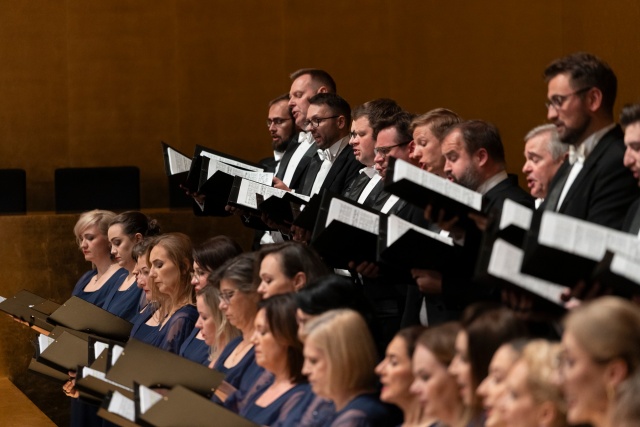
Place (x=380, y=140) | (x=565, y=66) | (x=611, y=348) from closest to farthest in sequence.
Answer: (x=611, y=348) → (x=565, y=66) → (x=380, y=140)

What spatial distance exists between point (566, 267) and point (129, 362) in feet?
5.52

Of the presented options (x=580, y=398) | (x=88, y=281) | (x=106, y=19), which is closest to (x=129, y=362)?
(x=580, y=398)

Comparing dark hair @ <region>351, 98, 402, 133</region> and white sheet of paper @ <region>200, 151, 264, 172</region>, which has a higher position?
dark hair @ <region>351, 98, 402, 133</region>

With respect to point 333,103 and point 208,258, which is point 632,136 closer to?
point 208,258

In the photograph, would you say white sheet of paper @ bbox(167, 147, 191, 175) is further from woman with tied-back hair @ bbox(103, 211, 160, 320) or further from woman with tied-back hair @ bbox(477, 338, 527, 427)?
woman with tied-back hair @ bbox(477, 338, 527, 427)

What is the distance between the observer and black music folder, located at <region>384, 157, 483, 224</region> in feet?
11.1

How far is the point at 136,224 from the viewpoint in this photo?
6391 mm

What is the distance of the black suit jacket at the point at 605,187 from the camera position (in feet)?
11.7

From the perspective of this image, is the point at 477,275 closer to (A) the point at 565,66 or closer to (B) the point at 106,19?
(A) the point at 565,66

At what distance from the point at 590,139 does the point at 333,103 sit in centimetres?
214

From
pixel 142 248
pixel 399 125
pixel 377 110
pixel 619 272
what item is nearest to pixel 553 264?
pixel 619 272

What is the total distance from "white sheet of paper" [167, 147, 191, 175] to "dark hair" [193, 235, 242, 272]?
992 mm

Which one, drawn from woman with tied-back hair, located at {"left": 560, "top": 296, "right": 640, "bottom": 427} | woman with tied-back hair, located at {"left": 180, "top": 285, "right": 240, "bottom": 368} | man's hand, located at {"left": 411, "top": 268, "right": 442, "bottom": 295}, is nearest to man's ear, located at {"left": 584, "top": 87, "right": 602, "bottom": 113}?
man's hand, located at {"left": 411, "top": 268, "right": 442, "bottom": 295}

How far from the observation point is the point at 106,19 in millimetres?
9531
